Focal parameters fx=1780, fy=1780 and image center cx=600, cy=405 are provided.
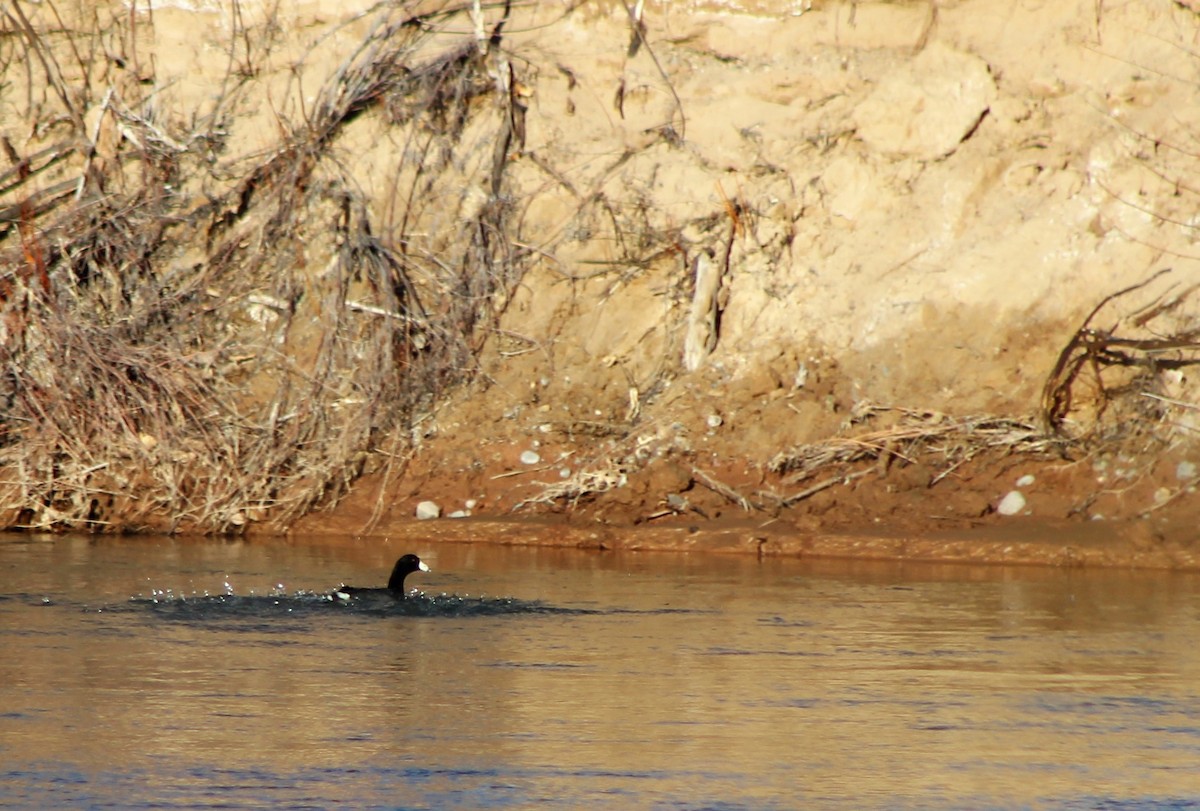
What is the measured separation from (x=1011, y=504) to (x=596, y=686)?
563 centimetres

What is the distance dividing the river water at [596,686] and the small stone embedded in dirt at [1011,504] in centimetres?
110

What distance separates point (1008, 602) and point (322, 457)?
5.39 metres

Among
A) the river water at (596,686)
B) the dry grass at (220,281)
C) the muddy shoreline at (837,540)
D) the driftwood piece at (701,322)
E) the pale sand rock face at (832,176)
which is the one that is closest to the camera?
the river water at (596,686)

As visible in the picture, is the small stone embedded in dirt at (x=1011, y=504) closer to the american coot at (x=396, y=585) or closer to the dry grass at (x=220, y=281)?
the dry grass at (x=220, y=281)

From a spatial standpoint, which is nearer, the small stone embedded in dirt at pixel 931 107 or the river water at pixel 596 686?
the river water at pixel 596 686

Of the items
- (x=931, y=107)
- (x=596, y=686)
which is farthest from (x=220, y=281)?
(x=596, y=686)

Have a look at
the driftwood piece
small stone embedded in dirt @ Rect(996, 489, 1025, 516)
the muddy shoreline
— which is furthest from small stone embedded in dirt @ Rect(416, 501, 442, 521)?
small stone embedded in dirt @ Rect(996, 489, 1025, 516)

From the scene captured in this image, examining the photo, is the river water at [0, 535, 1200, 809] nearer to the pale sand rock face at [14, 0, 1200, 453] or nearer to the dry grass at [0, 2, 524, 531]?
the dry grass at [0, 2, 524, 531]

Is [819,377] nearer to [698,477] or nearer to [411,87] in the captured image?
[698,477]

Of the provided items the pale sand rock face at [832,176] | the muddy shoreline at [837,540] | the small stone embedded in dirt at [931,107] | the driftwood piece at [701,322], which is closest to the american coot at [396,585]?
the muddy shoreline at [837,540]

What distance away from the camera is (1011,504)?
39.2ft

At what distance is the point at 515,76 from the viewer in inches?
595

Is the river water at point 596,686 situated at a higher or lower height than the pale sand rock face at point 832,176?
lower

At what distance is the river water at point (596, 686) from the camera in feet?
18.2
